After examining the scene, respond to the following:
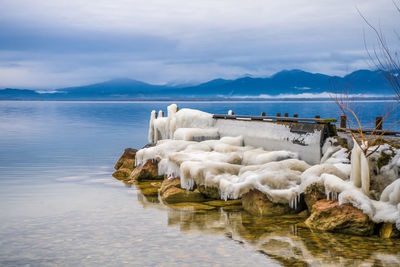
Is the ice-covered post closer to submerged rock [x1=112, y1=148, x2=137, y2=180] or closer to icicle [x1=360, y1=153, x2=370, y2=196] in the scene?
icicle [x1=360, y1=153, x2=370, y2=196]

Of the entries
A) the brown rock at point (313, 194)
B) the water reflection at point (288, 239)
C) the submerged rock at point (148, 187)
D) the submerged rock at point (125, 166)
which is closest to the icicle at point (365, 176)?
the brown rock at point (313, 194)

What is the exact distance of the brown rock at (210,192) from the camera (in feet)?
48.1

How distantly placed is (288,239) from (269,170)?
3.47 m

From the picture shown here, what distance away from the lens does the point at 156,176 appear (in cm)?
1947

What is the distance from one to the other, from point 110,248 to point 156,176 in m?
9.28

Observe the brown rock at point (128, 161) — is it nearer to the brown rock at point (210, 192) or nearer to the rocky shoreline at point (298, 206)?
the rocky shoreline at point (298, 206)

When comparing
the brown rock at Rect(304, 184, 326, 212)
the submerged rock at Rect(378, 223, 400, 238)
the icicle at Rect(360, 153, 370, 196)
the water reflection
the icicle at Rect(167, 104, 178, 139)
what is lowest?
the water reflection

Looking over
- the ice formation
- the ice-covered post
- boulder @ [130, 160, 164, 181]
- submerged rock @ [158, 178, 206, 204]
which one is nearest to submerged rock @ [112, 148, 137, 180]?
the ice formation

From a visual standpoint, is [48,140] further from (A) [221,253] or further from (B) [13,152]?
(A) [221,253]

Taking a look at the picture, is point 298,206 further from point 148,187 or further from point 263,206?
point 148,187

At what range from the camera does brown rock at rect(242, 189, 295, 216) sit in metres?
12.8

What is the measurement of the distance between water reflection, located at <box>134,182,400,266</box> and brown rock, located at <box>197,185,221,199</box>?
978 mm

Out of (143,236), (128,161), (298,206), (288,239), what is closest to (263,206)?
(298,206)

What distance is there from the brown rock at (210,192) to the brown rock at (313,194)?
3.24m
